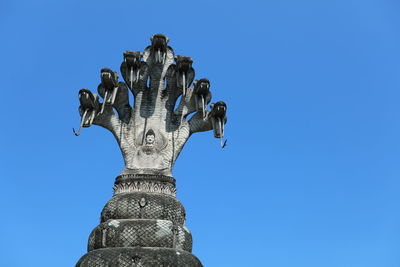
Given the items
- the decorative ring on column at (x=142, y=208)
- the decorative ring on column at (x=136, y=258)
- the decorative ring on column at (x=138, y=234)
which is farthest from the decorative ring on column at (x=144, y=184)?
the decorative ring on column at (x=136, y=258)

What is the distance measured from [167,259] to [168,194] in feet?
7.09

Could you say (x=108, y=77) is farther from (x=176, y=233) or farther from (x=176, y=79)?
(x=176, y=233)

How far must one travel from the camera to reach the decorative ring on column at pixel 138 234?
43.3 ft

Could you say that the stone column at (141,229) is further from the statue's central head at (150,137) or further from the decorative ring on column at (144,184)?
the statue's central head at (150,137)

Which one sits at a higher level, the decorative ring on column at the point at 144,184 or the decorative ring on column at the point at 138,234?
the decorative ring on column at the point at 144,184

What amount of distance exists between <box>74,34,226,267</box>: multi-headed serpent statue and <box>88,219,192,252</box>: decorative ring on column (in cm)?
2

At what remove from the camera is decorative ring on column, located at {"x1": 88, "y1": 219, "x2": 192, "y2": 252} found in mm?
13211

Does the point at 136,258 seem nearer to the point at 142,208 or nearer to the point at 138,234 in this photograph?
the point at 138,234

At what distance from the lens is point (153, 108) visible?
15766 mm

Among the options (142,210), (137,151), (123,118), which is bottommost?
(142,210)

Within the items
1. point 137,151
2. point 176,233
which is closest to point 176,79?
point 137,151

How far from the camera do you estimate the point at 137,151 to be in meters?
15.1

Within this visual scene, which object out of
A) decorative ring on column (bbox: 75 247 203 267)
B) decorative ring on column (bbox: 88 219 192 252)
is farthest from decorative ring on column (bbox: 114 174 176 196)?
decorative ring on column (bbox: 75 247 203 267)

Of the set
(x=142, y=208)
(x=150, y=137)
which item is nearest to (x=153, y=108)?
(x=150, y=137)
